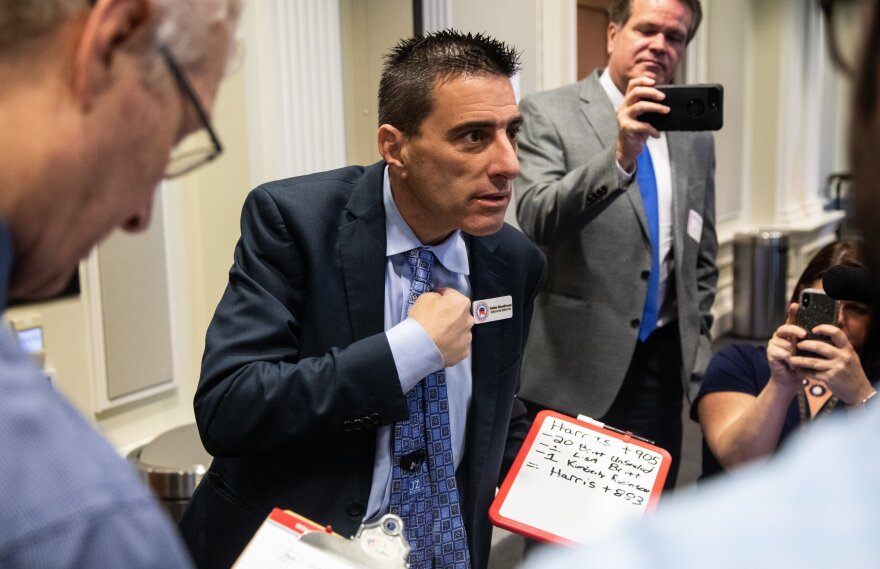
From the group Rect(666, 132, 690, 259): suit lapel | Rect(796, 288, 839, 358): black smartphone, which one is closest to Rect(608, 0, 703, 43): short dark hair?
Rect(666, 132, 690, 259): suit lapel

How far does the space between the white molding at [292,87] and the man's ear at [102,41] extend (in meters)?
2.09

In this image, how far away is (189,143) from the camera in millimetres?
699

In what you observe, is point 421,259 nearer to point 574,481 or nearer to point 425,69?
point 425,69

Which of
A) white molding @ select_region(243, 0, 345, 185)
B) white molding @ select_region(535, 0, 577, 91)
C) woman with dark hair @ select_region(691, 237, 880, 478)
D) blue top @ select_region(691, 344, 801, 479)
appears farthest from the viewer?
white molding @ select_region(535, 0, 577, 91)

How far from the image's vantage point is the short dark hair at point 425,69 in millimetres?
1600

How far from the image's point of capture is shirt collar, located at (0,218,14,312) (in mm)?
532

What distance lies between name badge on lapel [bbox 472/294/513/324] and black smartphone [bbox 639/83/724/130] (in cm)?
83

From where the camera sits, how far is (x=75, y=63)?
0.55 meters

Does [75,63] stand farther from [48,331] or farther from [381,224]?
[48,331]

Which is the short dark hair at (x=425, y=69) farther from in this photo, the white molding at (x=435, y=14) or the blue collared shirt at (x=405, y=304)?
the white molding at (x=435, y=14)

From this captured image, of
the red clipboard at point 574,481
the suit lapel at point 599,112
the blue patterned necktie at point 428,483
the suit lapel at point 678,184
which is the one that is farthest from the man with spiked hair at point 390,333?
the suit lapel at point 678,184

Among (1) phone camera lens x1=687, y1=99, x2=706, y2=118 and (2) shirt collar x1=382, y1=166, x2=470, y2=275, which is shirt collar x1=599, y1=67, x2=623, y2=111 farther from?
(2) shirt collar x1=382, y1=166, x2=470, y2=275

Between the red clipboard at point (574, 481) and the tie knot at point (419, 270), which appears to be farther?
the tie knot at point (419, 270)

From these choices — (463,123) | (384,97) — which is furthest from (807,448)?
(384,97)
